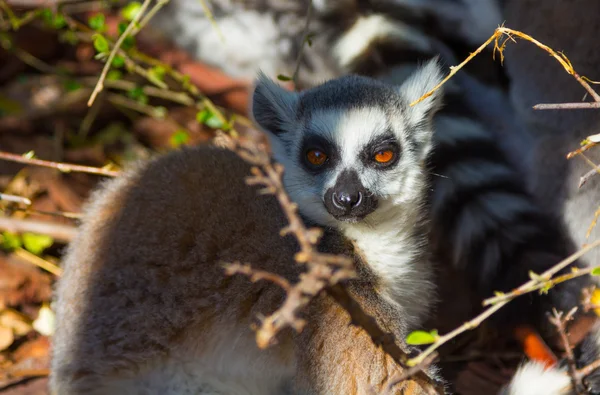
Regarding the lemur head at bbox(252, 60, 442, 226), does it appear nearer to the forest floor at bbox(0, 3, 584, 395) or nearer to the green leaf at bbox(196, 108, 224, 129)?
the forest floor at bbox(0, 3, 584, 395)

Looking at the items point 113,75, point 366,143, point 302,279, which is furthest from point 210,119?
point 302,279

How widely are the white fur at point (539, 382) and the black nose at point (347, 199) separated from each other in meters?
0.76

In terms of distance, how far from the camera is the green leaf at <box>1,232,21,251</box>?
3197 millimetres

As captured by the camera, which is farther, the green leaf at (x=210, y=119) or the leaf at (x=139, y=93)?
the leaf at (x=139, y=93)

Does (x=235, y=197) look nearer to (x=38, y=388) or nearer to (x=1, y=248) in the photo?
(x=38, y=388)

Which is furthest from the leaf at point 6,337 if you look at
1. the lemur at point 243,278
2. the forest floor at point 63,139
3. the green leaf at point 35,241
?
the lemur at point 243,278

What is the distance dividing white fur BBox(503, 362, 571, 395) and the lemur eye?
36.2 inches

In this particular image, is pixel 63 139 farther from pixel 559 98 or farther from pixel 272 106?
pixel 559 98

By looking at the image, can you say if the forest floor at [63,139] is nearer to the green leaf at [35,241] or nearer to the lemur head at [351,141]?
the green leaf at [35,241]

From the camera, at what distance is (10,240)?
3.20 m

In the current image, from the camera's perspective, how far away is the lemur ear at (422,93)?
232cm

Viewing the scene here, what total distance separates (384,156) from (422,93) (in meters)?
0.34

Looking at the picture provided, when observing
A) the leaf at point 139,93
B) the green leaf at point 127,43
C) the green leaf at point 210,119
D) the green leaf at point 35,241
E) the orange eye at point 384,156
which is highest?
the orange eye at point 384,156

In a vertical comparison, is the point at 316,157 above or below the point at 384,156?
below
